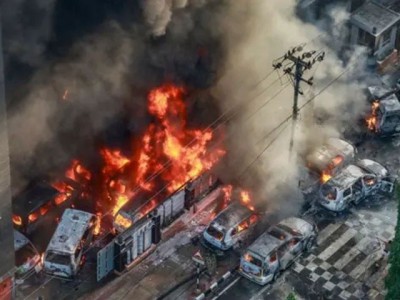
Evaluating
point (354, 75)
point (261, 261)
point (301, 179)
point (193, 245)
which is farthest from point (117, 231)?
point (354, 75)

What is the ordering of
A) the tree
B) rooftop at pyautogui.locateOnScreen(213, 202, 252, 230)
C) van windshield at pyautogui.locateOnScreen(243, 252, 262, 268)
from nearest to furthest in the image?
the tree, van windshield at pyautogui.locateOnScreen(243, 252, 262, 268), rooftop at pyautogui.locateOnScreen(213, 202, 252, 230)

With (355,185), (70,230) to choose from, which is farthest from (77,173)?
(355,185)

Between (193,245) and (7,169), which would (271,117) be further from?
(7,169)

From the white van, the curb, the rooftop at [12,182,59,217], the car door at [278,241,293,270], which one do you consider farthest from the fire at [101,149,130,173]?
the car door at [278,241,293,270]

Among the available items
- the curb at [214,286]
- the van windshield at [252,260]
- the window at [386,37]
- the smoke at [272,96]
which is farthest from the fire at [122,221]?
the window at [386,37]

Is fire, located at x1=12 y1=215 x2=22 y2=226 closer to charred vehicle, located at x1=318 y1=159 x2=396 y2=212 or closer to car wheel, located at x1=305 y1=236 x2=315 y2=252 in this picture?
car wheel, located at x1=305 y1=236 x2=315 y2=252

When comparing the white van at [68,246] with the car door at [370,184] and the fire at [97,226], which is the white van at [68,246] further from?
the car door at [370,184]

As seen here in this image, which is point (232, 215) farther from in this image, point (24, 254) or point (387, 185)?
point (24, 254)
